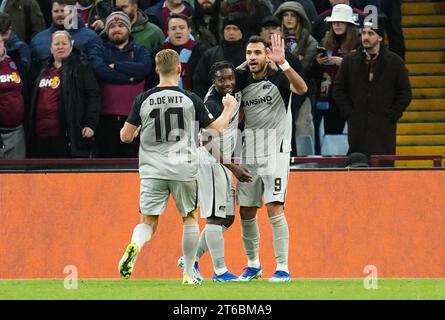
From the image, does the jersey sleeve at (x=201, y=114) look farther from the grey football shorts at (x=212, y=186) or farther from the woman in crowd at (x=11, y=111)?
the woman in crowd at (x=11, y=111)

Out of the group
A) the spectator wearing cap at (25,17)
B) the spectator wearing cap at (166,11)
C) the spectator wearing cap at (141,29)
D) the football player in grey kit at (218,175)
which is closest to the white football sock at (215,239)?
the football player in grey kit at (218,175)

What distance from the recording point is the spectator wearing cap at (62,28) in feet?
59.8

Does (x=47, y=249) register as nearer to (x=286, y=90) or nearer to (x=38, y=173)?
(x=38, y=173)

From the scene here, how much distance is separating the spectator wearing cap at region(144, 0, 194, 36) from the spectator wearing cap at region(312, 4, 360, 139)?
6.44ft

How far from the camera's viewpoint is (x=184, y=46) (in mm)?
18156

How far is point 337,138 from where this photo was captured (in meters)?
18.3

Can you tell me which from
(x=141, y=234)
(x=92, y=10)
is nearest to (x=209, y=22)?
(x=92, y=10)

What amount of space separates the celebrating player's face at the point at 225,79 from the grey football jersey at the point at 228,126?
0.54ft

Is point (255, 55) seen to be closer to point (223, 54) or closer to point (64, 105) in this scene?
point (223, 54)

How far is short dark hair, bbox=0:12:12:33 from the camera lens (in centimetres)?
1814

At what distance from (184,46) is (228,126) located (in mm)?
3252

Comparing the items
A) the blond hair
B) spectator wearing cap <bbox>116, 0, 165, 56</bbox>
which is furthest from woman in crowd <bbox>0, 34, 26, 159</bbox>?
the blond hair
